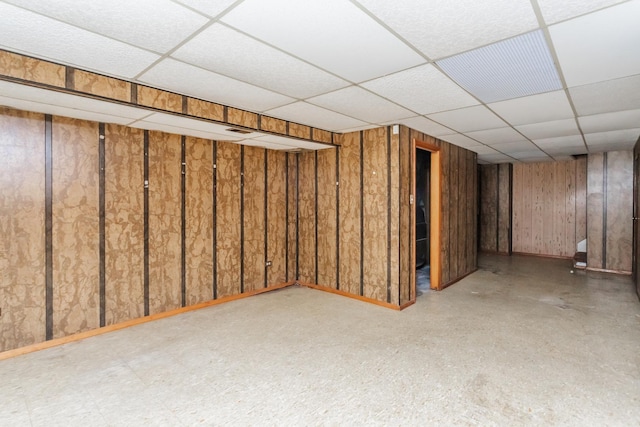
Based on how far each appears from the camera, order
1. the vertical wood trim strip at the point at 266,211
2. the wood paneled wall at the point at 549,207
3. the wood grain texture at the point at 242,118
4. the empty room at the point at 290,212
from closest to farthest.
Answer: the empty room at the point at 290,212 < the wood grain texture at the point at 242,118 < the vertical wood trim strip at the point at 266,211 < the wood paneled wall at the point at 549,207

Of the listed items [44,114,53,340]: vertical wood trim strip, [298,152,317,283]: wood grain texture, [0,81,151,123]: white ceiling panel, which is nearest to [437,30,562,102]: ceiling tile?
[0,81,151,123]: white ceiling panel

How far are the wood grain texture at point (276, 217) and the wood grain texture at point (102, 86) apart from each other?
2605 millimetres

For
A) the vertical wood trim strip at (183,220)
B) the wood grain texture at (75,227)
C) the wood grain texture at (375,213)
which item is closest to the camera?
the wood grain texture at (75,227)

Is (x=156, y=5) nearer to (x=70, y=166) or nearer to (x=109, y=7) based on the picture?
(x=109, y=7)

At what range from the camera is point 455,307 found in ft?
14.1

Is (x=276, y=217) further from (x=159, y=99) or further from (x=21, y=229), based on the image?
(x=21, y=229)

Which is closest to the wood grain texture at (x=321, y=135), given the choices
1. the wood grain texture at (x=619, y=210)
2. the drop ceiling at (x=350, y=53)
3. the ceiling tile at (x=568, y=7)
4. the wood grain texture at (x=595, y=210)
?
the drop ceiling at (x=350, y=53)

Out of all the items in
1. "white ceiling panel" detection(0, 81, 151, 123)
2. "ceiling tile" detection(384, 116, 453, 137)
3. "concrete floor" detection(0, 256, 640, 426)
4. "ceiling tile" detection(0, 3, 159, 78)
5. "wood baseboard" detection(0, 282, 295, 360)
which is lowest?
"concrete floor" detection(0, 256, 640, 426)

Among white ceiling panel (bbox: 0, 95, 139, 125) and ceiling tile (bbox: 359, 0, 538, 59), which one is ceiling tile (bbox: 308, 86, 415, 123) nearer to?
ceiling tile (bbox: 359, 0, 538, 59)

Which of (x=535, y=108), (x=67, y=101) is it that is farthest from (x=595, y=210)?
(x=67, y=101)

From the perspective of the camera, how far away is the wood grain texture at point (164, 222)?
153 inches

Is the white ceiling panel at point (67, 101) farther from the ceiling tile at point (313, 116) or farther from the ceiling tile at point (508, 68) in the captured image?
the ceiling tile at point (508, 68)

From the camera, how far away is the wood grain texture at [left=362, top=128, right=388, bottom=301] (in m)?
4.41

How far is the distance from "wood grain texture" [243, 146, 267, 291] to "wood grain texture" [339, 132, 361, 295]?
124cm
